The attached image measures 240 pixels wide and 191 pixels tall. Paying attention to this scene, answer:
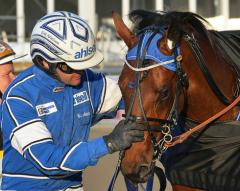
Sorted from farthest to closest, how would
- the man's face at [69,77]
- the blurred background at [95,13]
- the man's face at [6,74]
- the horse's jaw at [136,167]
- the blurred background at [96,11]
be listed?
the blurred background at [96,11], the blurred background at [95,13], the man's face at [6,74], the man's face at [69,77], the horse's jaw at [136,167]

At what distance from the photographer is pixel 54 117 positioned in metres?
3.06

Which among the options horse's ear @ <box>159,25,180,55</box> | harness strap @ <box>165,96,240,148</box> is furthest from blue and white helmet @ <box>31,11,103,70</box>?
harness strap @ <box>165,96,240,148</box>

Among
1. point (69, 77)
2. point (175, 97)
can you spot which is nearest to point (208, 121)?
point (175, 97)

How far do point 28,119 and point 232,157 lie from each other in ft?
3.72

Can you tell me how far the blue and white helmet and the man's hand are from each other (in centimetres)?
36

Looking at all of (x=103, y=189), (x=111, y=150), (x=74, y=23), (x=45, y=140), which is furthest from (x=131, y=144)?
(x=103, y=189)

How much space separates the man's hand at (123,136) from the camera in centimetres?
279

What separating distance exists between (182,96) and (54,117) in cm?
64

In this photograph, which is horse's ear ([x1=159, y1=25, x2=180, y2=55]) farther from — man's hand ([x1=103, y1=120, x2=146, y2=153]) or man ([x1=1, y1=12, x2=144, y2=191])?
man's hand ([x1=103, y1=120, x2=146, y2=153])

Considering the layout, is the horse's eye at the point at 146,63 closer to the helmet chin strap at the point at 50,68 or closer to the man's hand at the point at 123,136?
the man's hand at the point at 123,136

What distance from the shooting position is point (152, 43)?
305 cm

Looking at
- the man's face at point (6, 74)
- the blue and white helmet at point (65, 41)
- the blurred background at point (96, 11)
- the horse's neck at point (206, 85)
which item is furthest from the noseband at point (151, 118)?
the blurred background at point (96, 11)

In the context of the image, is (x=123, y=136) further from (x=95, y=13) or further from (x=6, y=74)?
(x=95, y=13)

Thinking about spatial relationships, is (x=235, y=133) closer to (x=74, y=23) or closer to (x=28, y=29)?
(x=74, y=23)
